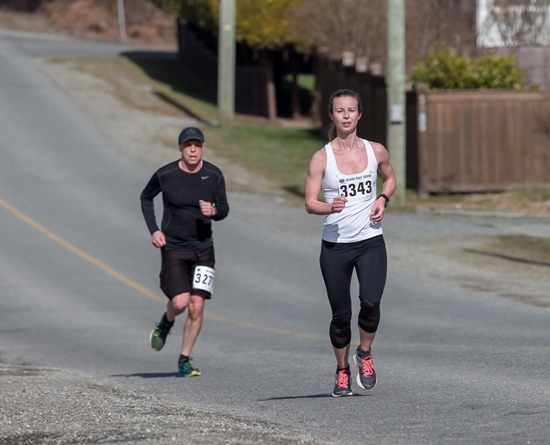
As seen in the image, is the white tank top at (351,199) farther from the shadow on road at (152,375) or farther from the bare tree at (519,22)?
the bare tree at (519,22)

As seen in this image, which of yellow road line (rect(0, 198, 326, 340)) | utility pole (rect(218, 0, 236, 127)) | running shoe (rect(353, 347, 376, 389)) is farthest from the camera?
utility pole (rect(218, 0, 236, 127))

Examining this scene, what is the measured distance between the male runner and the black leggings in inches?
81.6

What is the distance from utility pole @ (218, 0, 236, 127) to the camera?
3158cm

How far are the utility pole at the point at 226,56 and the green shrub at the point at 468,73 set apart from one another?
931 centimetres

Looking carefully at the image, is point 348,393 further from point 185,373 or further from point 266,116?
point 266,116

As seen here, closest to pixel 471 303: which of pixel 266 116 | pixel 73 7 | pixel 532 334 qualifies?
pixel 532 334

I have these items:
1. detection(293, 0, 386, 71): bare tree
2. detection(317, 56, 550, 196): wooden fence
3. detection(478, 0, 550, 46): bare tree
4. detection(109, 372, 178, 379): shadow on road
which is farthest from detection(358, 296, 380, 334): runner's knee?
detection(478, 0, 550, 46): bare tree

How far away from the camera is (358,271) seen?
7094mm

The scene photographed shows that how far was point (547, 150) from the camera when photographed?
22719mm

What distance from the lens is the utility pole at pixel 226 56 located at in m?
31.6

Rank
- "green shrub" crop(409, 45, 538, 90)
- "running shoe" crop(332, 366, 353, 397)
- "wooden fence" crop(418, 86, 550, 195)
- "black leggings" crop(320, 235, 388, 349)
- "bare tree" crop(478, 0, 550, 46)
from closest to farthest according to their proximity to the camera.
→ "black leggings" crop(320, 235, 388, 349), "running shoe" crop(332, 366, 353, 397), "wooden fence" crop(418, 86, 550, 195), "green shrub" crop(409, 45, 538, 90), "bare tree" crop(478, 0, 550, 46)

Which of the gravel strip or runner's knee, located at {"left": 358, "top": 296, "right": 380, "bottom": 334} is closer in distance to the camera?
the gravel strip

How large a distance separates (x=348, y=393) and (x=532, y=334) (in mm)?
3935

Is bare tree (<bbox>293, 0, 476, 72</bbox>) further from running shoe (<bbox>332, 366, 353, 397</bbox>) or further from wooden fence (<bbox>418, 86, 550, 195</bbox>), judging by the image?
running shoe (<bbox>332, 366, 353, 397</bbox>)
